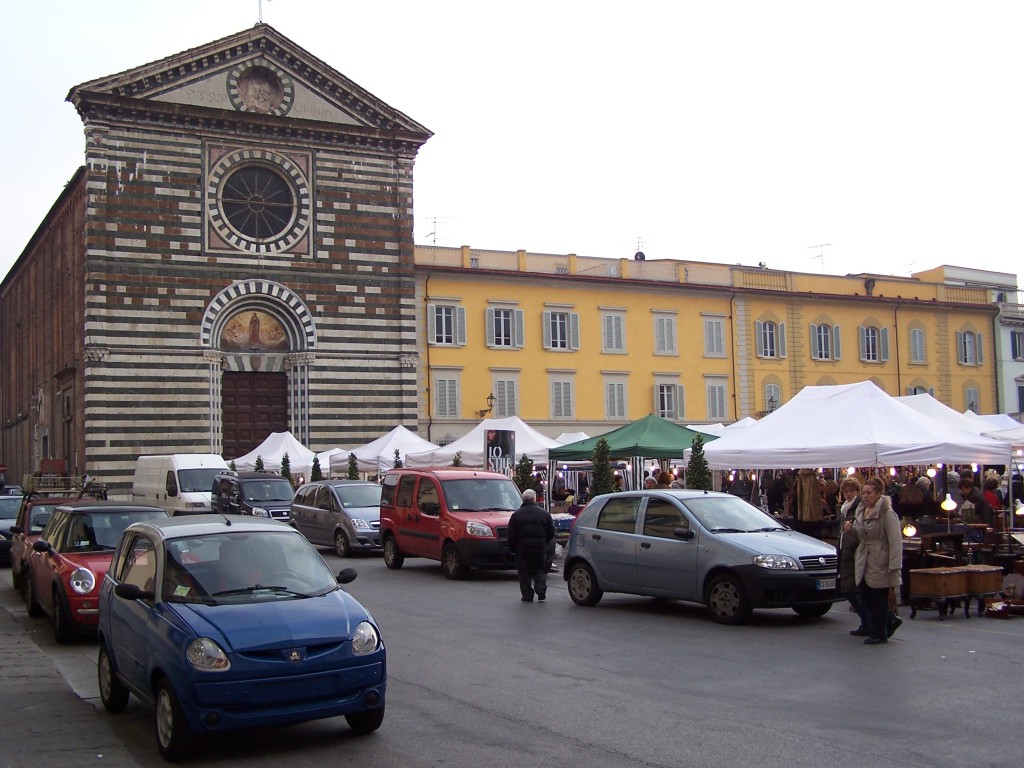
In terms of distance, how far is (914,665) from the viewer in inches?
404

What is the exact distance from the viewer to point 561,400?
1806 inches

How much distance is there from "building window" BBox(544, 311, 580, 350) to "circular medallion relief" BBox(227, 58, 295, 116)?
13.3m

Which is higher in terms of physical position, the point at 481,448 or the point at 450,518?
the point at 481,448

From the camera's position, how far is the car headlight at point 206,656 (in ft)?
23.9

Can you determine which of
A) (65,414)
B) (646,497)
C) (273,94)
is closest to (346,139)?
(273,94)

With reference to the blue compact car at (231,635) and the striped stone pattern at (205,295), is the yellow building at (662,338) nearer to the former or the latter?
the striped stone pattern at (205,295)

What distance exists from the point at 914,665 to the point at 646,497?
4583 mm

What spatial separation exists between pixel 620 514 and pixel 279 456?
22.7 meters

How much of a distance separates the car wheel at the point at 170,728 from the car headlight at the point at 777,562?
7242 millimetres

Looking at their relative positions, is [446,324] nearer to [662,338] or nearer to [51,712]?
[662,338]

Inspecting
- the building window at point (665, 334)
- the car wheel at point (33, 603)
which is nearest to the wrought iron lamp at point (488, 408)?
the building window at point (665, 334)

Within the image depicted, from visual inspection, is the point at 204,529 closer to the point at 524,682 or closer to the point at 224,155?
the point at 524,682

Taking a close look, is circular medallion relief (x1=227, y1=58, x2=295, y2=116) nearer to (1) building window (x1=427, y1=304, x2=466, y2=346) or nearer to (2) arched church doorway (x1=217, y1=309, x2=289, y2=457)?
(2) arched church doorway (x1=217, y1=309, x2=289, y2=457)

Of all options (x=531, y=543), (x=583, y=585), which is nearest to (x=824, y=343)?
(x=531, y=543)
